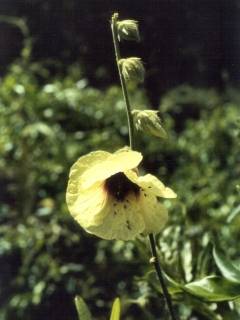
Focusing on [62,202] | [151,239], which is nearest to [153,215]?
[151,239]

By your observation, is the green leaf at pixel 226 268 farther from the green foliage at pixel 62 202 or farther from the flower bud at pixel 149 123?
the green foliage at pixel 62 202

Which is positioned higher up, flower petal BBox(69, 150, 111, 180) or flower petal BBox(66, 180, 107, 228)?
flower petal BBox(69, 150, 111, 180)

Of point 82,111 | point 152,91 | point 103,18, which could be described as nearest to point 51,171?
point 82,111

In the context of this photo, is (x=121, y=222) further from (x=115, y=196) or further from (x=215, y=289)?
(x=215, y=289)

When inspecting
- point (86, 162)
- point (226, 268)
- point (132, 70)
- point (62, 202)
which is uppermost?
point (132, 70)

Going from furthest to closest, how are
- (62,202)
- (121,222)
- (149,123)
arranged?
(62,202), (121,222), (149,123)

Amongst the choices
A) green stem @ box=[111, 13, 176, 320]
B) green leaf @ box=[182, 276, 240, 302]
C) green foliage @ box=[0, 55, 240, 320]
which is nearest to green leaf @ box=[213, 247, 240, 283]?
green leaf @ box=[182, 276, 240, 302]

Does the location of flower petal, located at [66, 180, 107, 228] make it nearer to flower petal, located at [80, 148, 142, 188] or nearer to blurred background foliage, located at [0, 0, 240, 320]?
flower petal, located at [80, 148, 142, 188]

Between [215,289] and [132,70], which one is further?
[215,289]
